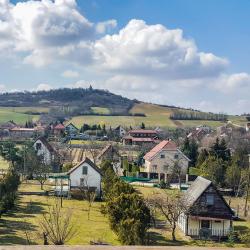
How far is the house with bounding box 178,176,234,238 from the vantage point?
36.3m

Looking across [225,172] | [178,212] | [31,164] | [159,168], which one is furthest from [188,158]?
[178,212]

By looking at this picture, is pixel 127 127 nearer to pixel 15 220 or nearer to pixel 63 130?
pixel 63 130

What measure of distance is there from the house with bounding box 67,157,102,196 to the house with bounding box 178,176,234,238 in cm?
1744

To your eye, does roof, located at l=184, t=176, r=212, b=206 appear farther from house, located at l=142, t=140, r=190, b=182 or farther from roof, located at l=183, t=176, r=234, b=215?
house, located at l=142, t=140, r=190, b=182

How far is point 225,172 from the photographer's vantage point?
60.8m

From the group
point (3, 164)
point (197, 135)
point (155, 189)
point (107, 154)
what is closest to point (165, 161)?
point (155, 189)

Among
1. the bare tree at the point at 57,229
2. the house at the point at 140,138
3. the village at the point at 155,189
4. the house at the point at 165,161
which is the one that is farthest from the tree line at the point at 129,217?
the house at the point at 140,138

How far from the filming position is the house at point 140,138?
118 m

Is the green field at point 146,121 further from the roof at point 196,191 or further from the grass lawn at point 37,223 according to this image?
the roof at point 196,191

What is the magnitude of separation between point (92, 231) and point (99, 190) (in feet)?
60.8

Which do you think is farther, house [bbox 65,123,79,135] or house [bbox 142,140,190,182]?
house [bbox 65,123,79,135]

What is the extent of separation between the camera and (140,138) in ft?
403

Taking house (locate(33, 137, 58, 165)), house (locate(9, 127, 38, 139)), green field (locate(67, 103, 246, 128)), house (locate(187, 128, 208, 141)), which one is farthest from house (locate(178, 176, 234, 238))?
green field (locate(67, 103, 246, 128))

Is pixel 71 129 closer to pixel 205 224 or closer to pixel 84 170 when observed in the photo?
pixel 84 170
